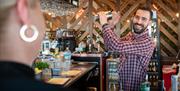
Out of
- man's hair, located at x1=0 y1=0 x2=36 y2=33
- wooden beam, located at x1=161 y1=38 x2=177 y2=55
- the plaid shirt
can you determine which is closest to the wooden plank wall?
wooden beam, located at x1=161 y1=38 x2=177 y2=55

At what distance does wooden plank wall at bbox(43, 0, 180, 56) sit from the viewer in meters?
8.03

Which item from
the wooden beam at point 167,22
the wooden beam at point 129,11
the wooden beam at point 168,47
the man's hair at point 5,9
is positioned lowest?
the wooden beam at point 168,47

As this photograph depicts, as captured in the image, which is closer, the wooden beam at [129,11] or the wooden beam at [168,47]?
the wooden beam at [168,47]

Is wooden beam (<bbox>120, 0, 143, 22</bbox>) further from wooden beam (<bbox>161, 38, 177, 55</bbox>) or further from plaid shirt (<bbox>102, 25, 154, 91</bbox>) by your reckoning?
plaid shirt (<bbox>102, 25, 154, 91</bbox>)

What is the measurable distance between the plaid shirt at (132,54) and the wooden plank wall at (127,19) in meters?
3.44

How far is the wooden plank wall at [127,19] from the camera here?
26.3ft

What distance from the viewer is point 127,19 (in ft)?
27.3

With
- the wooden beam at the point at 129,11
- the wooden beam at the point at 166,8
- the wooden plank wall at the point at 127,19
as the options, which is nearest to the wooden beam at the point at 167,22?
the wooden plank wall at the point at 127,19

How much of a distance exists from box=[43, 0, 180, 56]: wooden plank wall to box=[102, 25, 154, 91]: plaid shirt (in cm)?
344

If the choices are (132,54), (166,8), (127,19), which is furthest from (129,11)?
(132,54)

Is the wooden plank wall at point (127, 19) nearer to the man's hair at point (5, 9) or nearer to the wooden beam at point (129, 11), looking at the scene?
the wooden beam at point (129, 11)

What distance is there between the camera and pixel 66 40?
775 cm

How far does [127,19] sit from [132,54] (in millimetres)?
3826

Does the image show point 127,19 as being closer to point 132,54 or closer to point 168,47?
point 168,47
